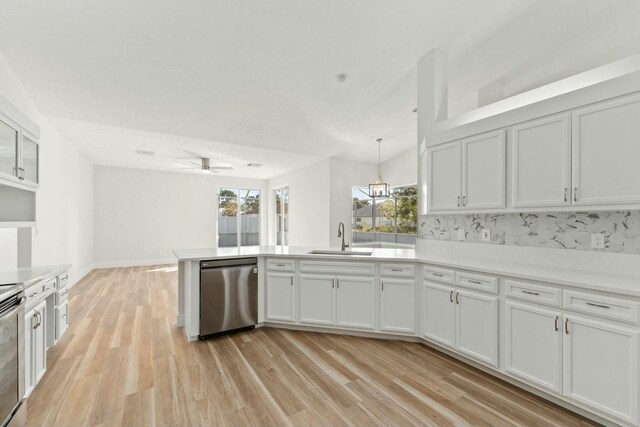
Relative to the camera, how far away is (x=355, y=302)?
314 centimetres

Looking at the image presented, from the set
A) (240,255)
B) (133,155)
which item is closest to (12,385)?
(240,255)

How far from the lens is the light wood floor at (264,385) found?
1905mm

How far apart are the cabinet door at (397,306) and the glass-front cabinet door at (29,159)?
3.35 meters

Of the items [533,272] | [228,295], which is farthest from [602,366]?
[228,295]

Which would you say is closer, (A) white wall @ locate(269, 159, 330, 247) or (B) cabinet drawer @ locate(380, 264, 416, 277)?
(B) cabinet drawer @ locate(380, 264, 416, 277)

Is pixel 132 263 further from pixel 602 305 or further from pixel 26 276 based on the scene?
pixel 602 305

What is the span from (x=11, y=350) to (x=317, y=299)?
2372mm

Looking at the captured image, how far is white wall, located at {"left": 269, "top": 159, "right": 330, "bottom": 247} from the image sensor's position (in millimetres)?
6941

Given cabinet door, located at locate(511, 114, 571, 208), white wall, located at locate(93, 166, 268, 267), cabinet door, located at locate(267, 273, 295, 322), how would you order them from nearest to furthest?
cabinet door, located at locate(511, 114, 571, 208)
cabinet door, located at locate(267, 273, 295, 322)
white wall, located at locate(93, 166, 268, 267)

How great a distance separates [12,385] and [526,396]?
11.3 ft

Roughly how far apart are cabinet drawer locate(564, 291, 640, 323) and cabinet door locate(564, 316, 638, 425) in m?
0.06

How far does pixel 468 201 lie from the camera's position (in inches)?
112

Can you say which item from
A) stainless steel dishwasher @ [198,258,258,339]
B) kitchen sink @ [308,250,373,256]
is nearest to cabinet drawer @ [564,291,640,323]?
kitchen sink @ [308,250,373,256]

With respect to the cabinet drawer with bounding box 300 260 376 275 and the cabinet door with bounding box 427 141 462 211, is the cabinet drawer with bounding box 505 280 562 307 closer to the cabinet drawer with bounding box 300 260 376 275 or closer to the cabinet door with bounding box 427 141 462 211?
the cabinet door with bounding box 427 141 462 211
